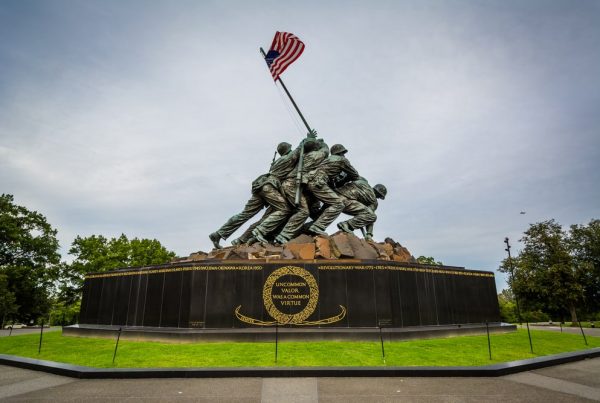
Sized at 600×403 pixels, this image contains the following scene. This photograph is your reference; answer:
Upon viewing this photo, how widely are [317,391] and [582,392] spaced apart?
192 inches

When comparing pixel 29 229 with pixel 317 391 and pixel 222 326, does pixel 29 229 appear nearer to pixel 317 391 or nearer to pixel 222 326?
pixel 222 326

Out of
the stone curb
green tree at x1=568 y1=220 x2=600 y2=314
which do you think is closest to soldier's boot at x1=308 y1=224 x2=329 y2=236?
the stone curb

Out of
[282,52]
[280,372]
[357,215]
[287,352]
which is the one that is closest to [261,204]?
[357,215]

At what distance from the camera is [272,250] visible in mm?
14242

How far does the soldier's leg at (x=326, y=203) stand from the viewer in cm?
1662

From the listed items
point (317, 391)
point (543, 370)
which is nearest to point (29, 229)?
point (317, 391)

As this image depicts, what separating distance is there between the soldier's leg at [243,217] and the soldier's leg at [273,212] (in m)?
0.77

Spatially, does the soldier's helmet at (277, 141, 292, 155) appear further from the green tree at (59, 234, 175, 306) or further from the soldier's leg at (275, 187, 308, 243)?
the green tree at (59, 234, 175, 306)

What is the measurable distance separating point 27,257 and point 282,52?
117 feet

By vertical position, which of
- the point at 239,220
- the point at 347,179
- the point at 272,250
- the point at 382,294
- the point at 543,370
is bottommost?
the point at 543,370

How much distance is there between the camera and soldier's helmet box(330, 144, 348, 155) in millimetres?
18016

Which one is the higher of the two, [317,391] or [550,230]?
[550,230]

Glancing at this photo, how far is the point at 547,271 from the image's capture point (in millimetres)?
34156

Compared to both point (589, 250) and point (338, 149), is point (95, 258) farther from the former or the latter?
point (589, 250)
